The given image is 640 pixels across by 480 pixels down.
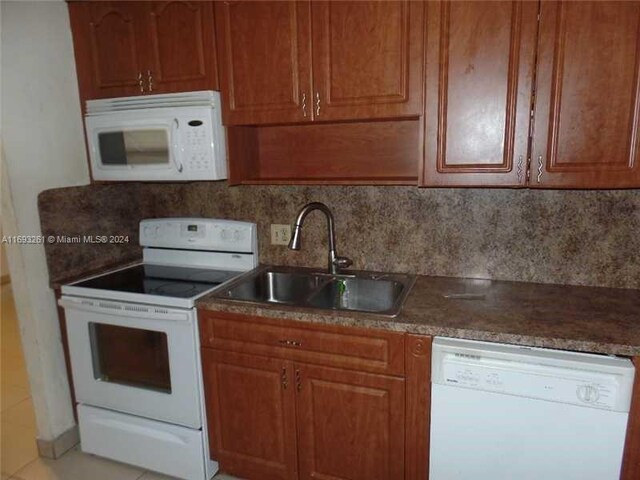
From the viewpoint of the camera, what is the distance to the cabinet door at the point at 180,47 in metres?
1.84

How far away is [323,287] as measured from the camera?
202 cm

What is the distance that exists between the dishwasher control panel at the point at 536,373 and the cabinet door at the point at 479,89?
0.62 m

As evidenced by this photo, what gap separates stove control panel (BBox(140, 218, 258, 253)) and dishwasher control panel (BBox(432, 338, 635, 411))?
1.16 m

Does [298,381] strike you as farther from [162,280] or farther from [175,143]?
[175,143]

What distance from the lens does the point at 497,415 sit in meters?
1.41

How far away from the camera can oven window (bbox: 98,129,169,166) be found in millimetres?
1948

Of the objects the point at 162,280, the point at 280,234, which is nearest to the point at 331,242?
the point at 280,234

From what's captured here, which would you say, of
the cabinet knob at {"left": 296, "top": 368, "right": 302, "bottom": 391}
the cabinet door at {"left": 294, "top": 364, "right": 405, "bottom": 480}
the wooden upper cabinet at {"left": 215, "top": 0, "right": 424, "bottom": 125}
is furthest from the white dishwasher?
the wooden upper cabinet at {"left": 215, "top": 0, "right": 424, "bottom": 125}

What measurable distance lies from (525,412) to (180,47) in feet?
6.48

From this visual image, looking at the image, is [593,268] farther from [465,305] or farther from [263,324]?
[263,324]

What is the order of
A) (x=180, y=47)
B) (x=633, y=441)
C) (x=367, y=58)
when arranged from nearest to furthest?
(x=633, y=441)
(x=367, y=58)
(x=180, y=47)

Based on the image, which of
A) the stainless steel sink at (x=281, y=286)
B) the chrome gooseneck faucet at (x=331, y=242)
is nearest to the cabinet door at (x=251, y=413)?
the stainless steel sink at (x=281, y=286)

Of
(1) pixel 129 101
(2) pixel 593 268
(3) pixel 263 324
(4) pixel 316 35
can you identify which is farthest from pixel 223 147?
(2) pixel 593 268

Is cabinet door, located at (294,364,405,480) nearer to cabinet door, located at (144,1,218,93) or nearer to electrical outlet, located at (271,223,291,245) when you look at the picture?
electrical outlet, located at (271,223,291,245)
